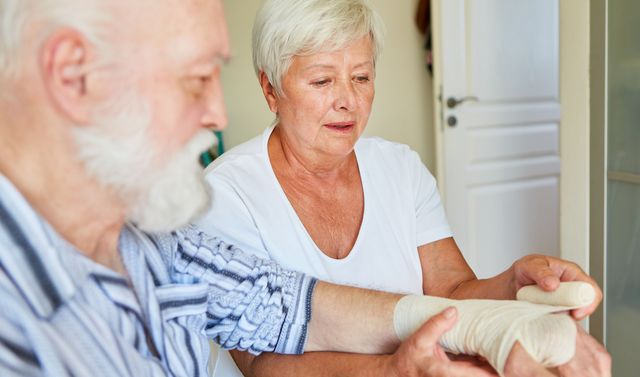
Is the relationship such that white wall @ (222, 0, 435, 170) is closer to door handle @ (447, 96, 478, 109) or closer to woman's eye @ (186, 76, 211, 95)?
door handle @ (447, 96, 478, 109)

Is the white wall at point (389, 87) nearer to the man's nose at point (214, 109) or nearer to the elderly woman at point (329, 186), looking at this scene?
the elderly woman at point (329, 186)

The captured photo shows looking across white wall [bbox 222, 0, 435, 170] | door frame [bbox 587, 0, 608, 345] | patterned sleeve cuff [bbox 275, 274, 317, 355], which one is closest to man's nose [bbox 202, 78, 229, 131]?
patterned sleeve cuff [bbox 275, 274, 317, 355]

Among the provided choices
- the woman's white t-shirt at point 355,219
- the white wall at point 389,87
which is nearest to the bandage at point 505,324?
the woman's white t-shirt at point 355,219

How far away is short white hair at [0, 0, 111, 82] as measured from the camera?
1.72 ft

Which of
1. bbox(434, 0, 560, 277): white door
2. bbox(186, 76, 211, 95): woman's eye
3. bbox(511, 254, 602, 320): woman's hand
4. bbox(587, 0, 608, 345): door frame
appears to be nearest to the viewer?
bbox(186, 76, 211, 95): woman's eye

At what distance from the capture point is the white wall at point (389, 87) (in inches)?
124

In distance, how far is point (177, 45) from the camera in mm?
600

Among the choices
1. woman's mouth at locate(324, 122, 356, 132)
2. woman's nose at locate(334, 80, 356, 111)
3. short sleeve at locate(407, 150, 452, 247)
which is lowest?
short sleeve at locate(407, 150, 452, 247)

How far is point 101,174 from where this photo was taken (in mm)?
598

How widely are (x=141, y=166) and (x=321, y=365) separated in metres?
0.54

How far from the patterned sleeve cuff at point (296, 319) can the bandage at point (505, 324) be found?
15 cm

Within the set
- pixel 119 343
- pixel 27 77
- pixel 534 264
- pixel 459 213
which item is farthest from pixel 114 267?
pixel 459 213

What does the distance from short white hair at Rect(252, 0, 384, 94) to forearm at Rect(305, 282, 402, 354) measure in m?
0.51

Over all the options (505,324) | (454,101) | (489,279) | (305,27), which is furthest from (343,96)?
(454,101)
